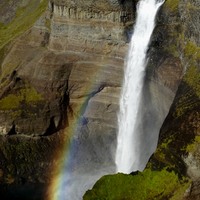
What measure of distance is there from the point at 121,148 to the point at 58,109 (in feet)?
24.8

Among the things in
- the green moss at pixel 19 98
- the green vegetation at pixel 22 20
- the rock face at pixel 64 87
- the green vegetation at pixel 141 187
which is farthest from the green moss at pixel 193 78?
the green vegetation at pixel 22 20

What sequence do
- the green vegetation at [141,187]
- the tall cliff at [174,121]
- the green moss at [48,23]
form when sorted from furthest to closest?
1. the green moss at [48,23]
2. the tall cliff at [174,121]
3. the green vegetation at [141,187]

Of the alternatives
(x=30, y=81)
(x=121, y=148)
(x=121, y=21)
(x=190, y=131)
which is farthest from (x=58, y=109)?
(x=190, y=131)

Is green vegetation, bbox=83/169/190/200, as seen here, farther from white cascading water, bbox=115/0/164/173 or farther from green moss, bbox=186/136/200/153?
white cascading water, bbox=115/0/164/173

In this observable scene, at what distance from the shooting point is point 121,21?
140ft

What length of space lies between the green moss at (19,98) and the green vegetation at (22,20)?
6366 mm

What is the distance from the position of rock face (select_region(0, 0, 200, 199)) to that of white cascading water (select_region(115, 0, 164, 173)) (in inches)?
33.3

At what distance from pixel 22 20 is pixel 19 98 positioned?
11240 millimetres

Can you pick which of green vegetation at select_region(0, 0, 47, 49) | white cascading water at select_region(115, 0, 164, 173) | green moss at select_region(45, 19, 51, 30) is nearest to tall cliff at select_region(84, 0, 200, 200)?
white cascading water at select_region(115, 0, 164, 173)

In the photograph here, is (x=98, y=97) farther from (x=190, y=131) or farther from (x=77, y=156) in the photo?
(x=190, y=131)

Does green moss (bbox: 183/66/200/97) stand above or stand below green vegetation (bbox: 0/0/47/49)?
above

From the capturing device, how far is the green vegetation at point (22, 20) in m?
49.5

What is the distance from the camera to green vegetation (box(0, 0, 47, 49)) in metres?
49.5

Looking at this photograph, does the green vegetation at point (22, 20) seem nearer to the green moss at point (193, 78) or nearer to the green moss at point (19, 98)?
the green moss at point (19, 98)
